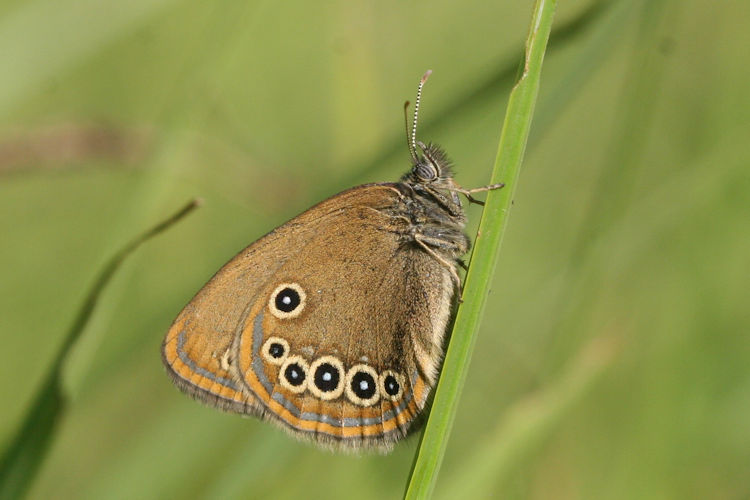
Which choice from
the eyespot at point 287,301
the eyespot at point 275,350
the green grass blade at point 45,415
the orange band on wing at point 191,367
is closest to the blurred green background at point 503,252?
the green grass blade at point 45,415

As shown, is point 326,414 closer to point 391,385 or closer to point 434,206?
point 391,385

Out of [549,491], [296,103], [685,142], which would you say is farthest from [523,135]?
[296,103]

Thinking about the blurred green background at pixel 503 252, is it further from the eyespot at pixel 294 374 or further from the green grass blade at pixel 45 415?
the eyespot at pixel 294 374

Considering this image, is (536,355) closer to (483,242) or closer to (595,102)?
(483,242)

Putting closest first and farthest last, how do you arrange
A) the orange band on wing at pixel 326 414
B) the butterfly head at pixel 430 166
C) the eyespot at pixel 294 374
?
1. the orange band on wing at pixel 326 414
2. the eyespot at pixel 294 374
3. the butterfly head at pixel 430 166

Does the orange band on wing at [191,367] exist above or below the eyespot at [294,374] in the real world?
below

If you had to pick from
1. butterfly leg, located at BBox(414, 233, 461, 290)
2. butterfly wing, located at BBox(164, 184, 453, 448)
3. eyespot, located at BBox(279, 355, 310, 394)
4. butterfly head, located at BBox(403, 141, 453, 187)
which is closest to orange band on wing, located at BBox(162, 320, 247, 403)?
butterfly wing, located at BBox(164, 184, 453, 448)

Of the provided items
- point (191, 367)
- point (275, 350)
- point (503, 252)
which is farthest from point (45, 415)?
point (503, 252)
